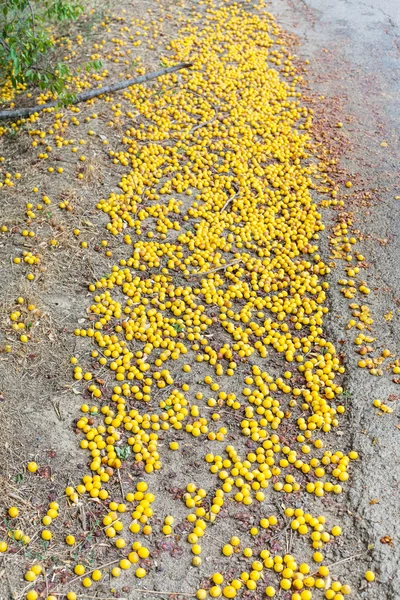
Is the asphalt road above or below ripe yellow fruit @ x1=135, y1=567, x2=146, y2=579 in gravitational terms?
above

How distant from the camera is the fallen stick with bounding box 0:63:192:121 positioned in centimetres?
681

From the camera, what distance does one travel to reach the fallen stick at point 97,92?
22.3 ft

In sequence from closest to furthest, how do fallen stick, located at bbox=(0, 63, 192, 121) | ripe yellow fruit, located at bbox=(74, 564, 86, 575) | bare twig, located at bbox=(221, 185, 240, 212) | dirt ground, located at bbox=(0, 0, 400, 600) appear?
ripe yellow fruit, located at bbox=(74, 564, 86, 575), dirt ground, located at bbox=(0, 0, 400, 600), bare twig, located at bbox=(221, 185, 240, 212), fallen stick, located at bbox=(0, 63, 192, 121)

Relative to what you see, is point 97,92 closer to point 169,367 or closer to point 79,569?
point 169,367

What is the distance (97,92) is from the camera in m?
7.16

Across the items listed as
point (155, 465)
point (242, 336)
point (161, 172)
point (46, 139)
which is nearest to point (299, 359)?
point (242, 336)

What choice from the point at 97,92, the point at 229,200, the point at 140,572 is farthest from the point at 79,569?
the point at 97,92

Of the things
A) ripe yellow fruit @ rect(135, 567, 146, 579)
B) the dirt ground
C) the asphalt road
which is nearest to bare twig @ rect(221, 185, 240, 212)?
the dirt ground

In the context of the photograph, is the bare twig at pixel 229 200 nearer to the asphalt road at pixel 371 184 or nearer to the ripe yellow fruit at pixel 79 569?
the asphalt road at pixel 371 184

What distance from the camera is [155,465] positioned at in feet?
12.6

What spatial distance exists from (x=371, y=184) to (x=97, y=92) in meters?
3.67

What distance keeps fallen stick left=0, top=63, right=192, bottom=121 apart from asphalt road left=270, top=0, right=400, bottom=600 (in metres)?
2.09

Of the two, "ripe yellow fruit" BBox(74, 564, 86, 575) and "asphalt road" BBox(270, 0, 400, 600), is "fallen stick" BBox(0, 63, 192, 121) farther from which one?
"ripe yellow fruit" BBox(74, 564, 86, 575)

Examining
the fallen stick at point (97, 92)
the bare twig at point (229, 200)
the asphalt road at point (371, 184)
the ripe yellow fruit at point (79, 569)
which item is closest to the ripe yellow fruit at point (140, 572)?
the ripe yellow fruit at point (79, 569)
